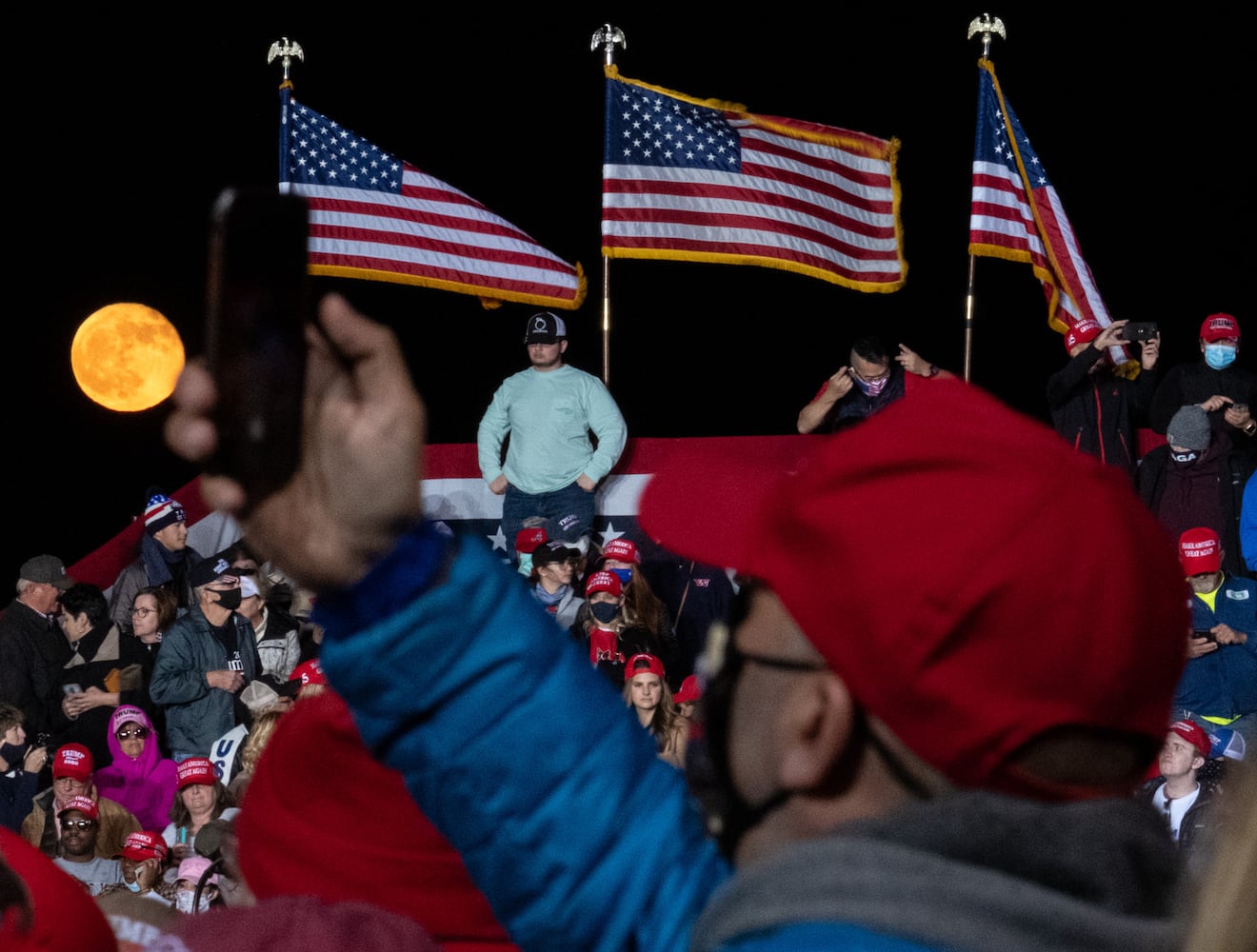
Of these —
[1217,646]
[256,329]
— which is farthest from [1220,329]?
[256,329]

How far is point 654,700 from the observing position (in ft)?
25.0

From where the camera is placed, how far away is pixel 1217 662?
7.77 meters

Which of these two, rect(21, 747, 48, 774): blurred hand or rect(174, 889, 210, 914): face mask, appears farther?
rect(21, 747, 48, 774): blurred hand

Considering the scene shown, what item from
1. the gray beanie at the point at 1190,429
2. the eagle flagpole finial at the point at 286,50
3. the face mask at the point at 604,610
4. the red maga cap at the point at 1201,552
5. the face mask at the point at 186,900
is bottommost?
the face mask at the point at 186,900

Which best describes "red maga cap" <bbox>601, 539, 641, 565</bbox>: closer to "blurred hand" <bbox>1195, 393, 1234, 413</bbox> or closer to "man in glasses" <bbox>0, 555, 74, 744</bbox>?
"man in glasses" <bbox>0, 555, 74, 744</bbox>

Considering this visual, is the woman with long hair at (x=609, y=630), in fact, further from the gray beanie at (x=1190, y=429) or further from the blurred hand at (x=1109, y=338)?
the blurred hand at (x=1109, y=338)

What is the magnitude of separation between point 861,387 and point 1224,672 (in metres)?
2.88

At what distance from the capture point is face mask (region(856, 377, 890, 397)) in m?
9.60

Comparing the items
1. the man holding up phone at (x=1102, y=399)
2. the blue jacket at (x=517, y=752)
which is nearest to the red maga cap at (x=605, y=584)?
the man holding up phone at (x=1102, y=399)

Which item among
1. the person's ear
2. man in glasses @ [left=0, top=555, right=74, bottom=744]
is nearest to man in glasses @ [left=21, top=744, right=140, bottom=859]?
man in glasses @ [left=0, top=555, right=74, bottom=744]

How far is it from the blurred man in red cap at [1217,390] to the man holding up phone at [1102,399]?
0.17 metres

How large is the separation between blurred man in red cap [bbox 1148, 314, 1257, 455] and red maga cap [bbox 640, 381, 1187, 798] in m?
8.77

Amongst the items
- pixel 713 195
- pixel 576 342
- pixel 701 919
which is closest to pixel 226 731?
pixel 713 195

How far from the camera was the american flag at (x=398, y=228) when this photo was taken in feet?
36.4
